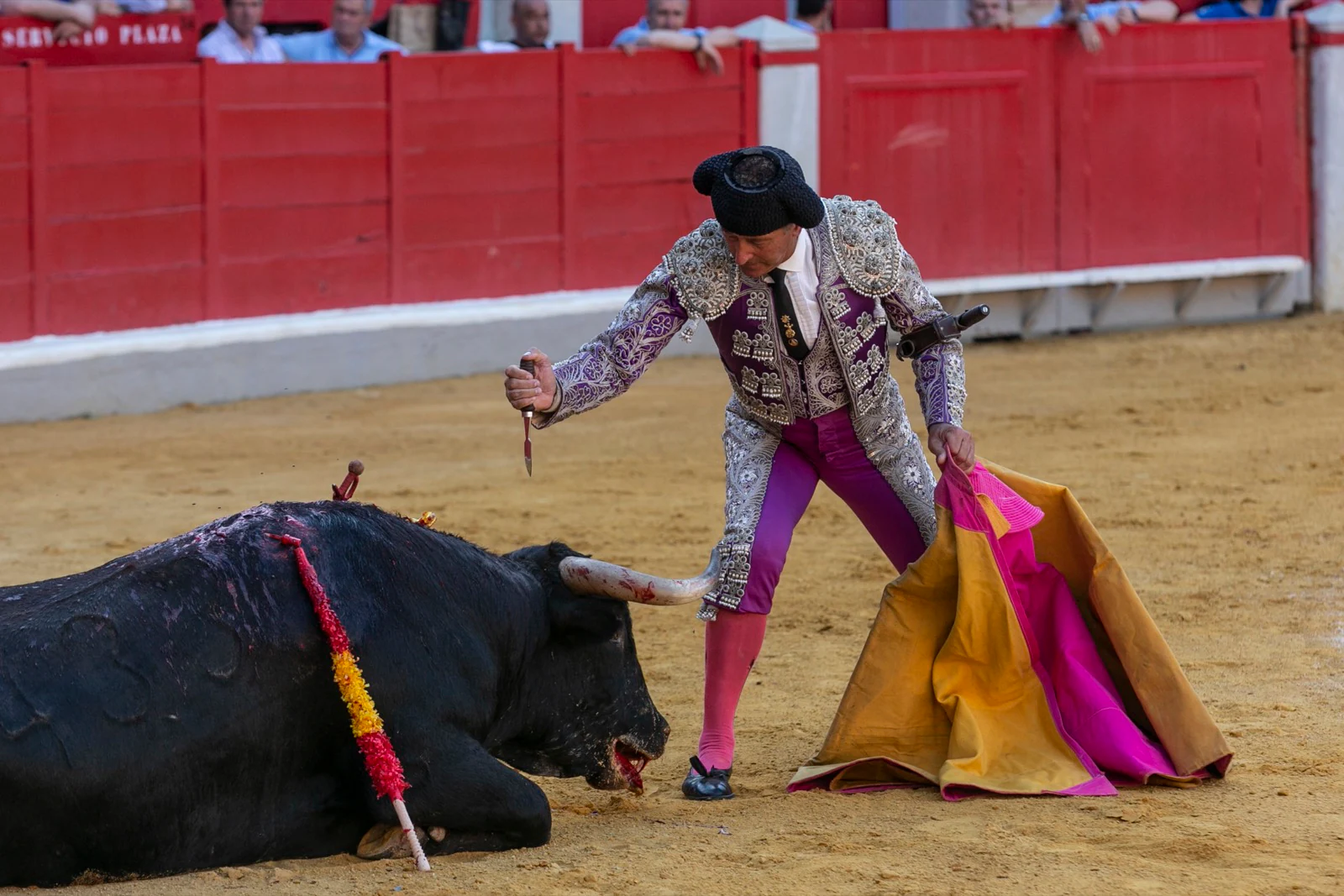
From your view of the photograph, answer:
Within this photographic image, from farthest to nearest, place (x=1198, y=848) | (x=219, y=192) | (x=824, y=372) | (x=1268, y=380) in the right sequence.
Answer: (x=1268, y=380) < (x=219, y=192) < (x=824, y=372) < (x=1198, y=848)

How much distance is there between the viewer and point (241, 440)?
23.8 feet

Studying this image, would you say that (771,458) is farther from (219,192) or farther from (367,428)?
(219,192)

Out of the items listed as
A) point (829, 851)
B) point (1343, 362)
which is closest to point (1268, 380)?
point (1343, 362)

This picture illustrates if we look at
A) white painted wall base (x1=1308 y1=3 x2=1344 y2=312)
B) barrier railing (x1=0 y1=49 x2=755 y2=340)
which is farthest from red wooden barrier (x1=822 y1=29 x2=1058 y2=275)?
white painted wall base (x1=1308 y1=3 x2=1344 y2=312)

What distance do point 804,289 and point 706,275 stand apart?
0.18 meters

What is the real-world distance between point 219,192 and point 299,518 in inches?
201

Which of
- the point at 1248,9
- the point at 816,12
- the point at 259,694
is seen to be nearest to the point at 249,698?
the point at 259,694

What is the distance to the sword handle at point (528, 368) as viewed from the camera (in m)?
3.51

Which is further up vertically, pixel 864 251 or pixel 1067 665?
pixel 864 251

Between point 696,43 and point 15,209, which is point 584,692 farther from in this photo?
point 696,43

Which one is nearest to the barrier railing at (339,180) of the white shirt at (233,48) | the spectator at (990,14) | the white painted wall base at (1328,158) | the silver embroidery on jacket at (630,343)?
the white shirt at (233,48)

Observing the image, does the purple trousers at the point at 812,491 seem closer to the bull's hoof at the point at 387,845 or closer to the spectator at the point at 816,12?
the bull's hoof at the point at 387,845

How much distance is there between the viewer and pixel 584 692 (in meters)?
3.62

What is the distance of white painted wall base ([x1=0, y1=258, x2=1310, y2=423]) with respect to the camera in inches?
303
